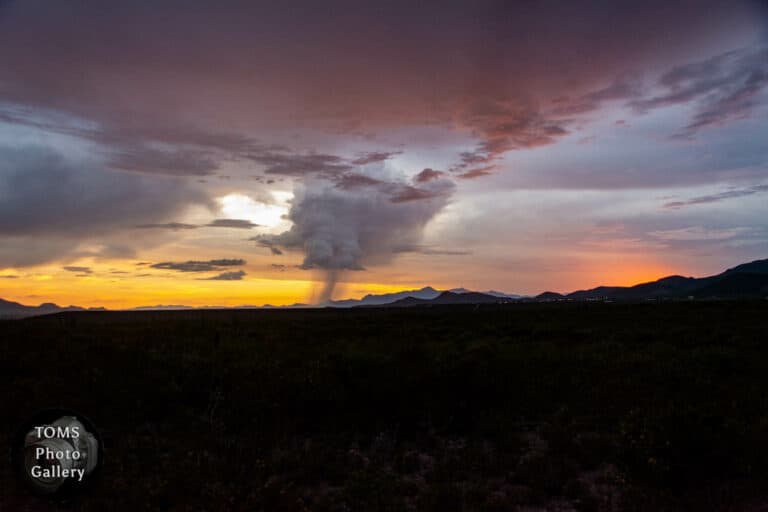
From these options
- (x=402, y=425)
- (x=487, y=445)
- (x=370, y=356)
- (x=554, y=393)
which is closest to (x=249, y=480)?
(x=402, y=425)

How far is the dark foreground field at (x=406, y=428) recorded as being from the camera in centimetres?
828

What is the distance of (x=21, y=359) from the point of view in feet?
56.9

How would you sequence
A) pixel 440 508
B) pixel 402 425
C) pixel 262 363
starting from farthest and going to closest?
pixel 262 363 < pixel 402 425 < pixel 440 508

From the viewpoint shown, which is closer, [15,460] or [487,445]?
[15,460]

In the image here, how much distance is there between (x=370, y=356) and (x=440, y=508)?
28.1 ft

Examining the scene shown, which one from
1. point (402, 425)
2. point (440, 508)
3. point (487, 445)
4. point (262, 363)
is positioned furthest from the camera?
point (262, 363)

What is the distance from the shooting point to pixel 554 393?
15398mm

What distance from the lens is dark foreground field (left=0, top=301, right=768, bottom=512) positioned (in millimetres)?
8281

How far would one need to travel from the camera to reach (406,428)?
12195 mm

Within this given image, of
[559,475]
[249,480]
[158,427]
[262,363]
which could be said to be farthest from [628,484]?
[262,363]

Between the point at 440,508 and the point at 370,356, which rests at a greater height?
the point at 370,356

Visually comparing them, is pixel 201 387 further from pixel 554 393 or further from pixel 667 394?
pixel 667 394

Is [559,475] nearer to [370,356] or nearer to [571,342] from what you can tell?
[370,356]

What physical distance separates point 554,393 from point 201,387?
1081 cm
